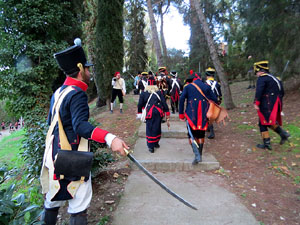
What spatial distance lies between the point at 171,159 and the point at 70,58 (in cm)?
335

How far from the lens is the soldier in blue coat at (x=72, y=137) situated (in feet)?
6.43

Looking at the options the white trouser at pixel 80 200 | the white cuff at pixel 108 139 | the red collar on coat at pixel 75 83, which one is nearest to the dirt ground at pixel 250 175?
the white trouser at pixel 80 200

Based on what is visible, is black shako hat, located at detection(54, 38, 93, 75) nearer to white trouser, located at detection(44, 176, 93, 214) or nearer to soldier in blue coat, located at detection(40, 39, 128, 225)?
soldier in blue coat, located at detection(40, 39, 128, 225)

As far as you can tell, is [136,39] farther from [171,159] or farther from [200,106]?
[171,159]

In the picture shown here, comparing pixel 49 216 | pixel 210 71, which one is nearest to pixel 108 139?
pixel 49 216

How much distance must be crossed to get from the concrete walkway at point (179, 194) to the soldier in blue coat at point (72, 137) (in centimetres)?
92

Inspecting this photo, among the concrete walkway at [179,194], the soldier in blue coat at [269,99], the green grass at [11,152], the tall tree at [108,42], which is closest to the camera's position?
the concrete walkway at [179,194]

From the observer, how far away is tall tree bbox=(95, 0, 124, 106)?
11.0 metres

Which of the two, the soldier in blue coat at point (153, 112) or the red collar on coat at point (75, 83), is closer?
the red collar on coat at point (75, 83)

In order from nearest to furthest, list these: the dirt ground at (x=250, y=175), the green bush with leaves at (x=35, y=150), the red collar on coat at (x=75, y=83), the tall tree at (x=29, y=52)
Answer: the red collar on coat at (x=75, y=83) → the dirt ground at (x=250, y=175) → the green bush with leaves at (x=35, y=150) → the tall tree at (x=29, y=52)

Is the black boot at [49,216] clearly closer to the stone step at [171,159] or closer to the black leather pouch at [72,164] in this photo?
the black leather pouch at [72,164]

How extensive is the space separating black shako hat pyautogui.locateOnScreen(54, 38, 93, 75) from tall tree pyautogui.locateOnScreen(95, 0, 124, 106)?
937 centimetres

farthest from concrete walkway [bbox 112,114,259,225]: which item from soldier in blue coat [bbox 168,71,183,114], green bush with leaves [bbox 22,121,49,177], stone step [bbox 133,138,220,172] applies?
soldier in blue coat [bbox 168,71,183,114]

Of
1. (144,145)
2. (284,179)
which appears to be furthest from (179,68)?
(284,179)
